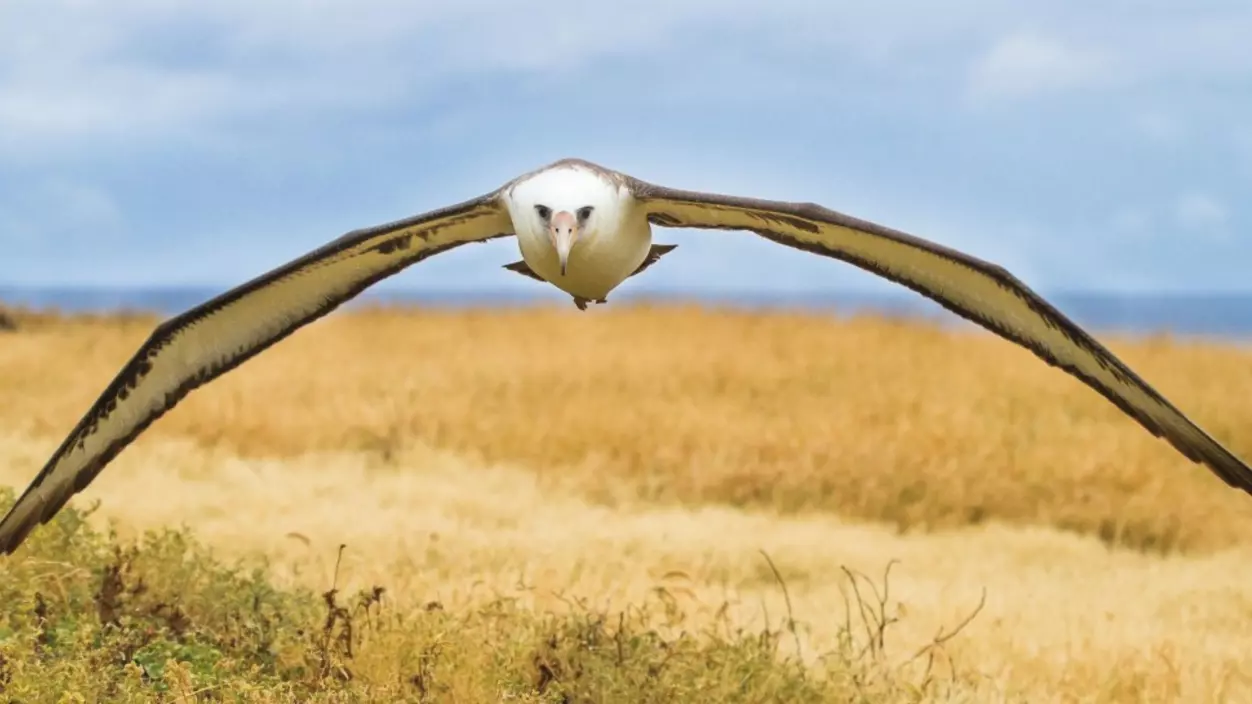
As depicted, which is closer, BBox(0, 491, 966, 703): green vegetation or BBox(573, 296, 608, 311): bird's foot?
BBox(0, 491, 966, 703): green vegetation

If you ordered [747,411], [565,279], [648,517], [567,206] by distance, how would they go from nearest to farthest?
1. [567,206]
2. [565,279]
3. [648,517]
4. [747,411]

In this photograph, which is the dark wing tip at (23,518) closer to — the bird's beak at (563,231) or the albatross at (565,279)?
the albatross at (565,279)

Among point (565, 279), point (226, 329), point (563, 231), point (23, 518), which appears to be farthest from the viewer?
point (226, 329)

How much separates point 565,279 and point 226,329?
1.66 metres

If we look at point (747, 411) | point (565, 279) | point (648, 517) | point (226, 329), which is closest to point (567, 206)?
point (565, 279)

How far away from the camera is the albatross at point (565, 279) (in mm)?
5527

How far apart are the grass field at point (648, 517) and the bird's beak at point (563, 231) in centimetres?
178

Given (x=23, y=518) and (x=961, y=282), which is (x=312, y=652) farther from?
(x=961, y=282)

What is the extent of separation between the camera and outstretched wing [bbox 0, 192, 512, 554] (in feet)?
19.8

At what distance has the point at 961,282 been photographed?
232 inches

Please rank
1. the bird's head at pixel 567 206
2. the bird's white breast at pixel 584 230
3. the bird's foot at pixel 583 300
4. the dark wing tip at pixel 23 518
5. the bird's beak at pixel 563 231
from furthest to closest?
1. the bird's foot at pixel 583 300
2. the dark wing tip at pixel 23 518
3. the bird's white breast at pixel 584 230
4. the bird's head at pixel 567 206
5. the bird's beak at pixel 563 231

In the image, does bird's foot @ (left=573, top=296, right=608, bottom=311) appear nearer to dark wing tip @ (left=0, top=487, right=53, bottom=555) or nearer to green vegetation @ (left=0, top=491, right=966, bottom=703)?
green vegetation @ (left=0, top=491, right=966, bottom=703)

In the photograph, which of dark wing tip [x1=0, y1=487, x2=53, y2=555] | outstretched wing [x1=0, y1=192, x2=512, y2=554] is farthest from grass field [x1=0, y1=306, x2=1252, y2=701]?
outstretched wing [x1=0, y1=192, x2=512, y2=554]

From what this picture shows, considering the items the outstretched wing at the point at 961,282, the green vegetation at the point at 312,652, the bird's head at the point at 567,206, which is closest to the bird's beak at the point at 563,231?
the bird's head at the point at 567,206
